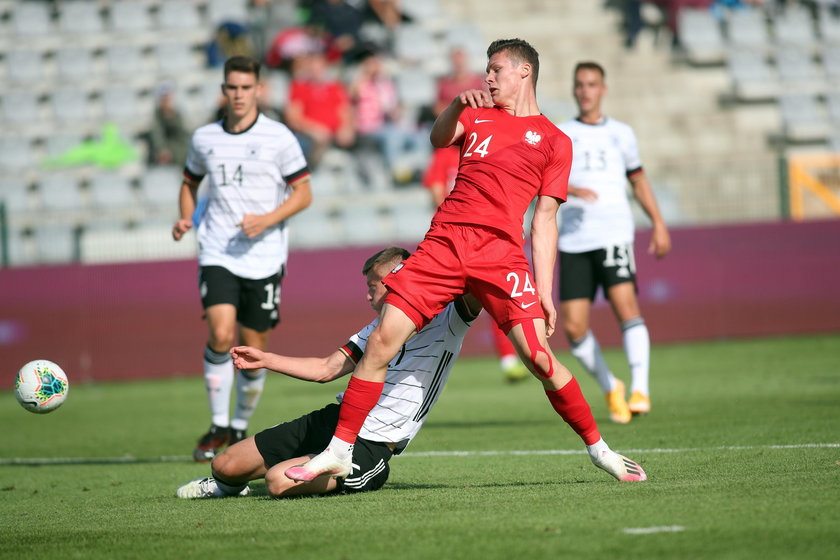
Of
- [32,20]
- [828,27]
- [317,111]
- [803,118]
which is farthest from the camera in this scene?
[828,27]

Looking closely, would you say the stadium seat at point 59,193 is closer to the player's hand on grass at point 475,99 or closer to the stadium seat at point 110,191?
the stadium seat at point 110,191

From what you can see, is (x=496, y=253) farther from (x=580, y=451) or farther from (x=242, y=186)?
(x=242, y=186)

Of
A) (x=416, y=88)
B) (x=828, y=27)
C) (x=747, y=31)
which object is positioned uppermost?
(x=828, y=27)

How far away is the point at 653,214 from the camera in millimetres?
9297

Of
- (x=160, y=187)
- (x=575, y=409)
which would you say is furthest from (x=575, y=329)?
(x=160, y=187)

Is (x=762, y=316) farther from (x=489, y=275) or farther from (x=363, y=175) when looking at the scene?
(x=489, y=275)

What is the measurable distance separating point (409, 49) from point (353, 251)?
6337 millimetres

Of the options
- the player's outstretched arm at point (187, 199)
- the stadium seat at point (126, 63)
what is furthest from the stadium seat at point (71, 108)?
the player's outstretched arm at point (187, 199)

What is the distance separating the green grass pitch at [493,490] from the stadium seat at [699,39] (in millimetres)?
10804

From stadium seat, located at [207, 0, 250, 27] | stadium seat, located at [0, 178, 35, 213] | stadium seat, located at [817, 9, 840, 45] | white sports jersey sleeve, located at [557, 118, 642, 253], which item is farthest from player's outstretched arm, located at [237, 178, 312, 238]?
stadium seat, located at [817, 9, 840, 45]

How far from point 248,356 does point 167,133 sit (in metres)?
11.8

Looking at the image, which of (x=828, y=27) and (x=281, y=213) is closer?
(x=281, y=213)

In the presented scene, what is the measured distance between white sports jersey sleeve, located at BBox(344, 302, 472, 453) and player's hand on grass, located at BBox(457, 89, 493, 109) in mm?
1069

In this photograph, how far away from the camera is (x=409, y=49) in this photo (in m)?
20.1
